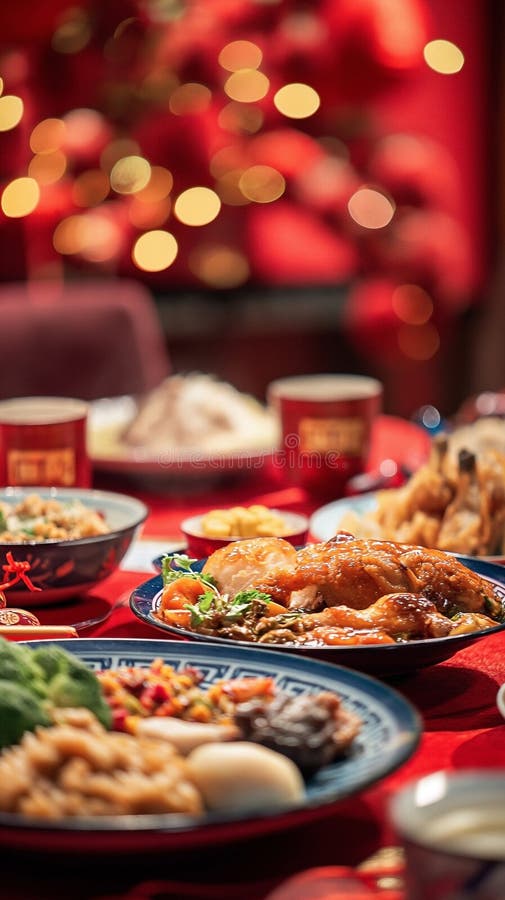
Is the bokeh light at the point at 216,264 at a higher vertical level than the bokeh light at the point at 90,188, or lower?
lower

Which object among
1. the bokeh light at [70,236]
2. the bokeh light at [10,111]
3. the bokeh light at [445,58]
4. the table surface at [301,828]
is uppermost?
the bokeh light at [445,58]

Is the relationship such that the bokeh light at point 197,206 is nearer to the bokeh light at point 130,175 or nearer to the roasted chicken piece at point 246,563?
the bokeh light at point 130,175

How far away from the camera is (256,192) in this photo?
16.6ft

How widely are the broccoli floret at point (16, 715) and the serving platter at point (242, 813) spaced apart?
9 centimetres

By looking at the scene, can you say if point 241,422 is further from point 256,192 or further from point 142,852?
→ point 256,192

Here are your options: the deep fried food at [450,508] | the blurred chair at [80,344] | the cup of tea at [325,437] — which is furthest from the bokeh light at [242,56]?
the deep fried food at [450,508]

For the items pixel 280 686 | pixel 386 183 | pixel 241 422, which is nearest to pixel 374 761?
pixel 280 686

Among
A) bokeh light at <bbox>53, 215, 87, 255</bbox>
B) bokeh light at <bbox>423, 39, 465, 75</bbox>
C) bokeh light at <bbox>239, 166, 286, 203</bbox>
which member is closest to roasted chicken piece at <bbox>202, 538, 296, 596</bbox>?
bokeh light at <bbox>53, 215, 87, 255</bbox>

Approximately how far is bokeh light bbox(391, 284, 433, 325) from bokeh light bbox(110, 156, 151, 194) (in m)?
1.20

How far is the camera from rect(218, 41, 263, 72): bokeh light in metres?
4.42

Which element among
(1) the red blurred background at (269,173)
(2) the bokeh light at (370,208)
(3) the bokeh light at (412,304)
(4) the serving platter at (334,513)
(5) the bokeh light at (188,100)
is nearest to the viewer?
(4) the serving platter at (334,513)

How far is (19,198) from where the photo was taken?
166 inches

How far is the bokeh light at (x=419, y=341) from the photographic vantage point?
544 centimetres

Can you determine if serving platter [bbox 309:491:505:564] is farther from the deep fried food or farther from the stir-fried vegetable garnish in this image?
the stir-fried vegetable garnish
